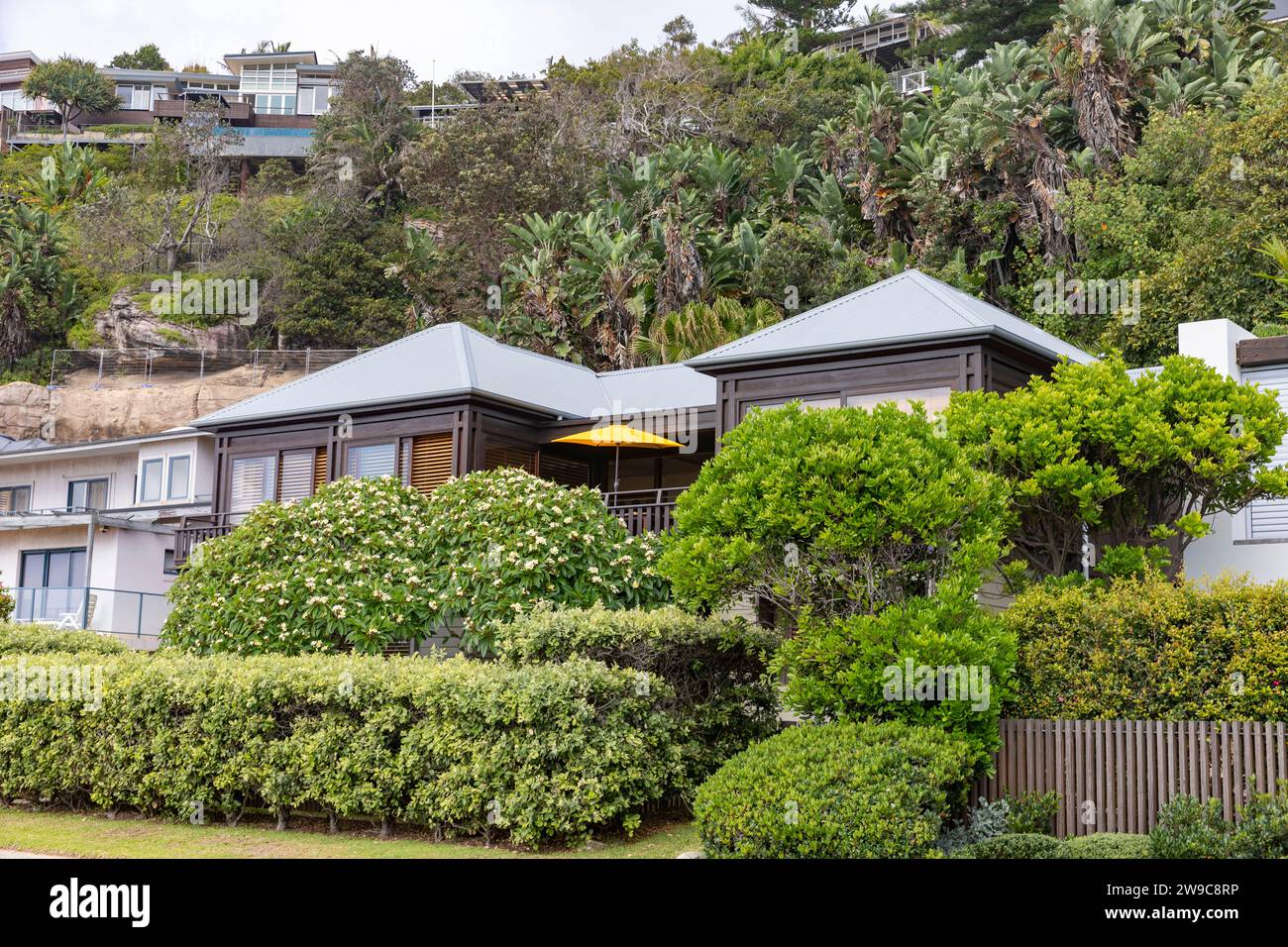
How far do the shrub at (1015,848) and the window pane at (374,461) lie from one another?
46.2ft

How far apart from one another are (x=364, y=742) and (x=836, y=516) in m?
5.51

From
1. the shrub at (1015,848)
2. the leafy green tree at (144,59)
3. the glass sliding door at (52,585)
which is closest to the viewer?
the shrub at (1015,848)

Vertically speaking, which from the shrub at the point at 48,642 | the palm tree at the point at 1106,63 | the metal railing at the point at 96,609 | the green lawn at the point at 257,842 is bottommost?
the green lawn at the point at 257,842

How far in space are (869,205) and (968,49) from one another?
71.3 feet

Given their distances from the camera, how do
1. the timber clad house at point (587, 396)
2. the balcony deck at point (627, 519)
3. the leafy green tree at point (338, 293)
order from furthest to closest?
the leafy green tree at point (338, 293)
the balcony deck at point (627, 519)
the timber clad house at point (587, 396)

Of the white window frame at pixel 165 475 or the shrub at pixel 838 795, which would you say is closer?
the shrub at pixel 838 795

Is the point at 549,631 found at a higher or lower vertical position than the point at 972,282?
lower

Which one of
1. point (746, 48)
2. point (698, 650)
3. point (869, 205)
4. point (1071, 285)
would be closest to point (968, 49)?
point (746, 48)

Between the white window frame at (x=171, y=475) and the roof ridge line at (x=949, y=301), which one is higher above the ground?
the roof ridge line at (x=949, y=301)

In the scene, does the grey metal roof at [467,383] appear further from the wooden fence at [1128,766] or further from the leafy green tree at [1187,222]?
the leafy green tree at [1187,222]

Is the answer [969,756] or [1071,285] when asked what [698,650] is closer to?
[969,756]

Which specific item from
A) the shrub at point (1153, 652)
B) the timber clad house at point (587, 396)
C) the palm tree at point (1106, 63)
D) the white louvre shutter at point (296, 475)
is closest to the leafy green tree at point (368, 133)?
the palm tree at point (1106, 63)

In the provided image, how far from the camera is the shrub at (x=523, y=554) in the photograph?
636 inches

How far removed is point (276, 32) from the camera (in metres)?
93.9
